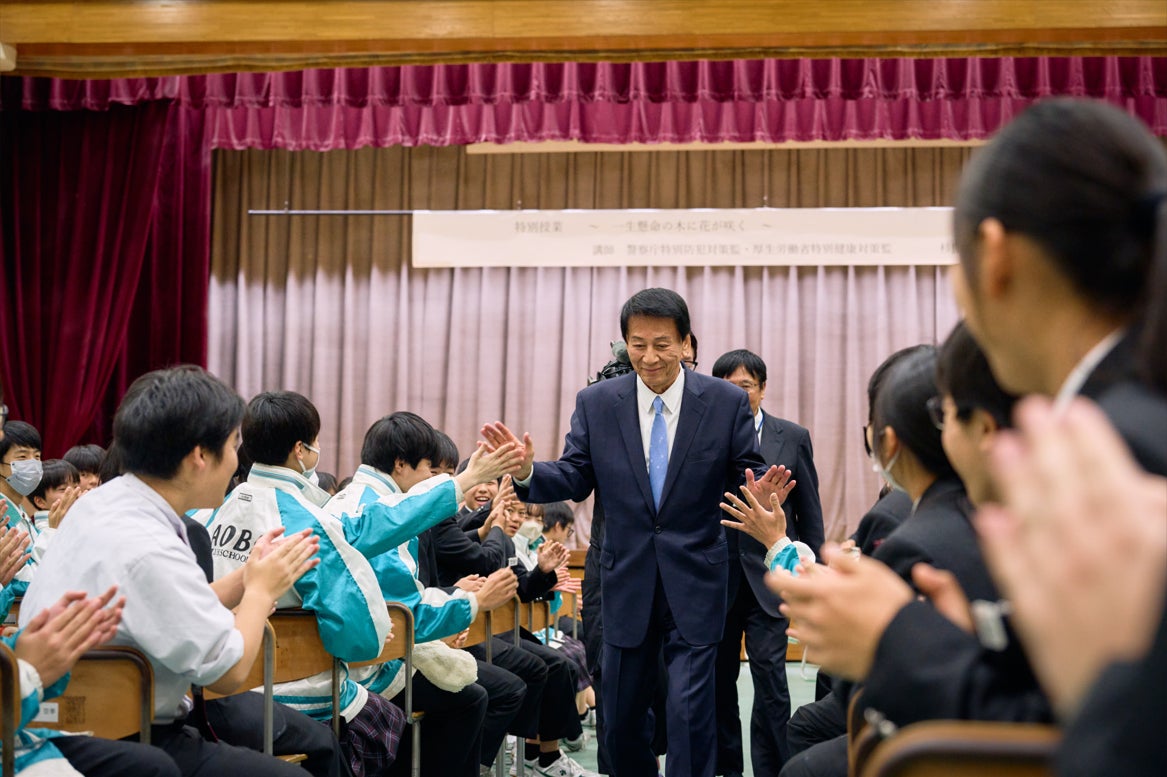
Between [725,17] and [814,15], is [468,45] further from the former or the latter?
[814,15]

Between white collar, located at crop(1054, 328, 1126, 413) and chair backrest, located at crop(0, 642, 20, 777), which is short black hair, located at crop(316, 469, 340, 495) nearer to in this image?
chair backrest, located at crop(0, 642, 20, 777)

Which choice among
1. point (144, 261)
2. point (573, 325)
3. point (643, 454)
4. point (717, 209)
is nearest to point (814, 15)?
point (717, 209)

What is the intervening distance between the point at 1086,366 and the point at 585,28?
6.40 metres

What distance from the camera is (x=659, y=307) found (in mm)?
3723

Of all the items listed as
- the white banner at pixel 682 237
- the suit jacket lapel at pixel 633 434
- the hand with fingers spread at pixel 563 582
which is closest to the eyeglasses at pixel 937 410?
the suit jacket lapel at pixel 633 434

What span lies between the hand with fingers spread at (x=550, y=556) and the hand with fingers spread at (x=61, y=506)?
193 centimetres

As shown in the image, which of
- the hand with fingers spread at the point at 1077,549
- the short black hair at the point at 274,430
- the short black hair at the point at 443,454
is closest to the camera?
the hand with fingers spread at the point at 1077,549

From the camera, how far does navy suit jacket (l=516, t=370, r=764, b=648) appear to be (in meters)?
3.59

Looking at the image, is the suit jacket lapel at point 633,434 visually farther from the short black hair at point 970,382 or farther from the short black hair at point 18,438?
the short black hair at point 18,438

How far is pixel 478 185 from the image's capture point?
346 inches

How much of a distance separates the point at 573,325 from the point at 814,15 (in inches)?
113

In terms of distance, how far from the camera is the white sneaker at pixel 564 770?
479cm

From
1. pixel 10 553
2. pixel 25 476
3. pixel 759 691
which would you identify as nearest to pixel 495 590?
pixel 759 691

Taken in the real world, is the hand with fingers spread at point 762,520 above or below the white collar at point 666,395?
below
